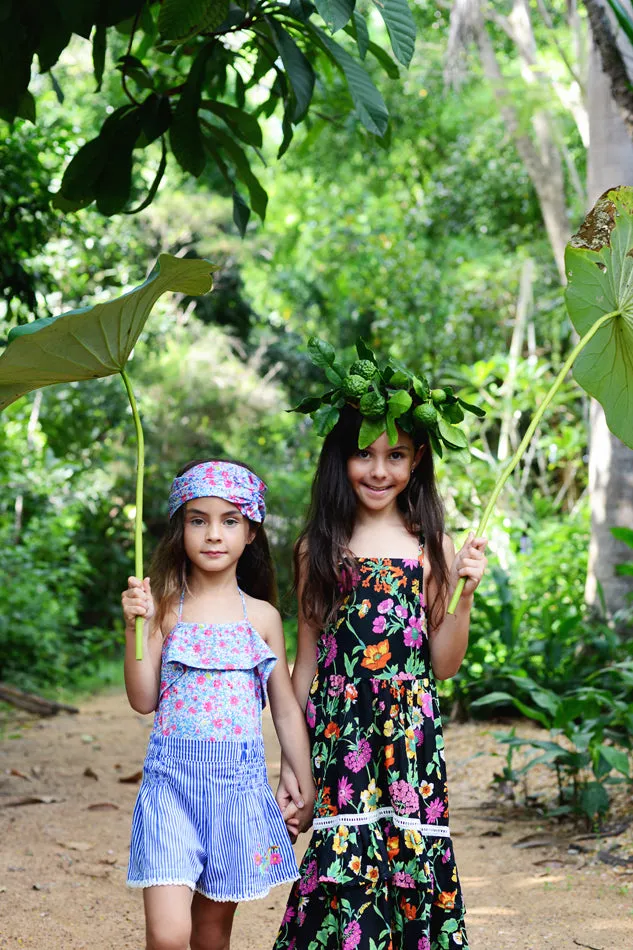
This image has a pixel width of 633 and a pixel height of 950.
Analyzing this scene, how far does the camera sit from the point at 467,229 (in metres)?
12.1

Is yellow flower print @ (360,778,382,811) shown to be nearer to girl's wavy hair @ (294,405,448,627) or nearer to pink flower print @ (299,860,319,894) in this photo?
pink flower print @ (299,860,319,894)

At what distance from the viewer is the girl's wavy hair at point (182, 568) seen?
2379 mm

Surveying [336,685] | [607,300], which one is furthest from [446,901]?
[607,300]

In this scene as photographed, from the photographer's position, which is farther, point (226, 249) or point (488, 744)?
point (226, 249)

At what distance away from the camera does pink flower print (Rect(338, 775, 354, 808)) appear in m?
2.28

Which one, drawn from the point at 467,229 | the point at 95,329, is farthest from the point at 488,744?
the point at 467,229

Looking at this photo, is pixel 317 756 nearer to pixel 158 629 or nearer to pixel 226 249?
pixel 158 629

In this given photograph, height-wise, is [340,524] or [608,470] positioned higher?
[608,470]

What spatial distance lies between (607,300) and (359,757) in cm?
112

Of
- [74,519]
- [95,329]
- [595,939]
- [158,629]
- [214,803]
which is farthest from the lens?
[74,519]

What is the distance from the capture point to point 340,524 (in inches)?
97.9

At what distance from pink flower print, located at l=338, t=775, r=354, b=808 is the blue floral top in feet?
0.70

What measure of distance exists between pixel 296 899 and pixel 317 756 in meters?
0.32

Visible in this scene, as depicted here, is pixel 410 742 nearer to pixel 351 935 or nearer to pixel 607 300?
pixel 351 935
